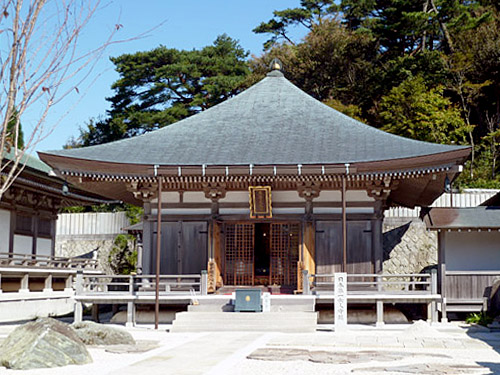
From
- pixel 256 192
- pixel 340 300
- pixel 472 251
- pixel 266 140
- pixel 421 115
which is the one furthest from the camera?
pixel 421 115

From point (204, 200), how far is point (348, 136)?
5.10m

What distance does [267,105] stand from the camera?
23219mm

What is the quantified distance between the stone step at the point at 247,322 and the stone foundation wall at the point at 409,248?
1348 cm

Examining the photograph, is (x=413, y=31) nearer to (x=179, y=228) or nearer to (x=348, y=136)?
(x=348, y=136)

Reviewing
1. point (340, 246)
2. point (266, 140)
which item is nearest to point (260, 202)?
point (266, 140)

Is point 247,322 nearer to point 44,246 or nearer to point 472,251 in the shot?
point 472,251

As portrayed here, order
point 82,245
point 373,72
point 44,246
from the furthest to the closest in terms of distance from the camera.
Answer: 1. point 373,72
2. point 82,245
3. point 44,246

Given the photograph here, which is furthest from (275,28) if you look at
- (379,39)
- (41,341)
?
(41,341)

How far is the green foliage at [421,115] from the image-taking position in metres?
33.7

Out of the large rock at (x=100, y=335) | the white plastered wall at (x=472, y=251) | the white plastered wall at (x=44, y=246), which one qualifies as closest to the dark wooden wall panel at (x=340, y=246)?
the white plastered wall at (x=472, y=251)

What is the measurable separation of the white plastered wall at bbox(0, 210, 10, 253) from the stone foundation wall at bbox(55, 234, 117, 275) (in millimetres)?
Answer: 10082

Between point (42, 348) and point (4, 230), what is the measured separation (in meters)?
16.6

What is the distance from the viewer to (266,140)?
20.7 metres

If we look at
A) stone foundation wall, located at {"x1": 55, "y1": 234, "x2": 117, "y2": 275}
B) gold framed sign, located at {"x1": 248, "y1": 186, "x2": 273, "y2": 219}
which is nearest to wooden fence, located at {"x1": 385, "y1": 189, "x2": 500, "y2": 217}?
gold framed sign, located at {"x1": 248, "y1": 186, "x2": 273, "y2": 219}
